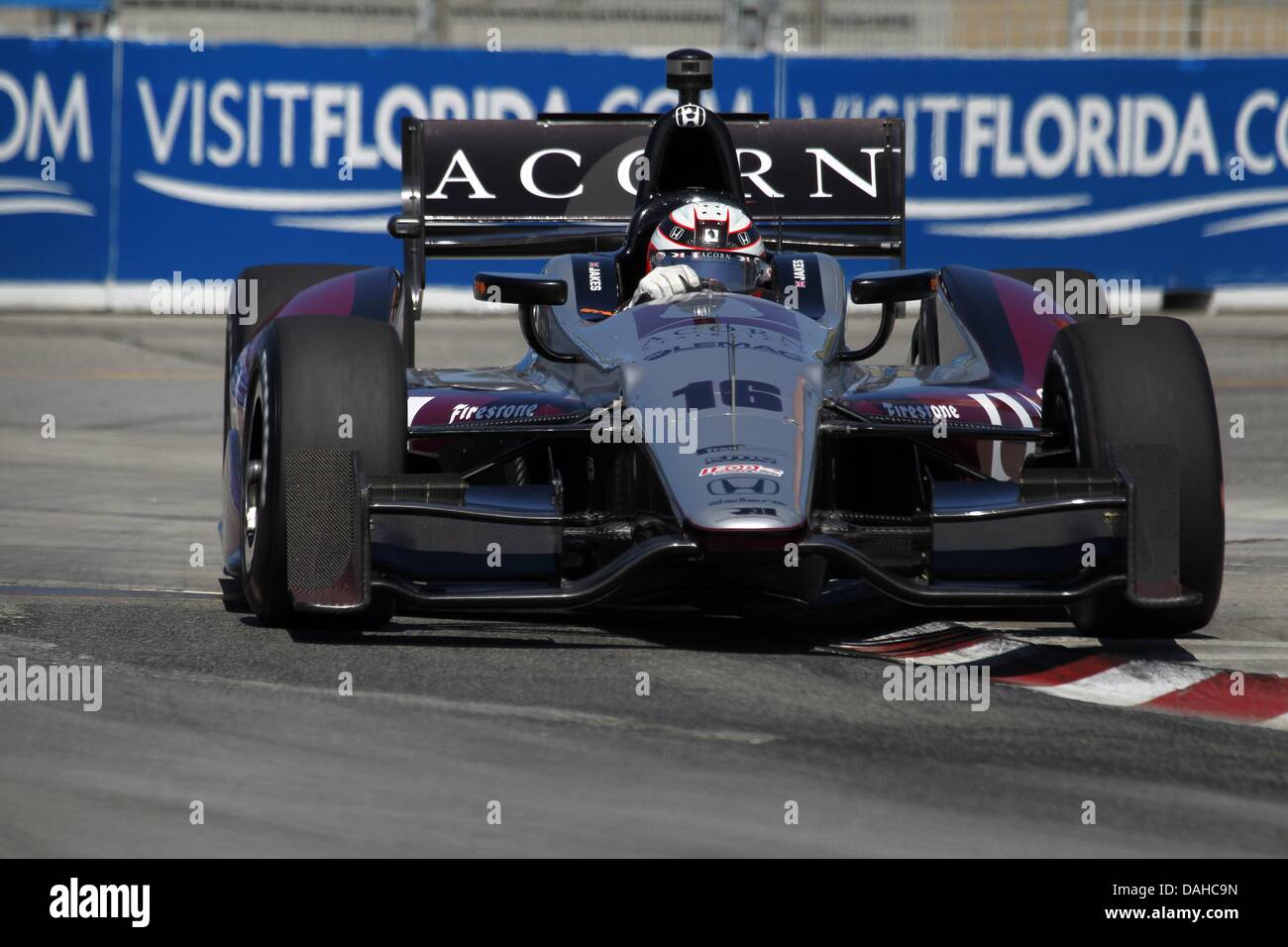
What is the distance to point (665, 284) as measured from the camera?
21.9ft

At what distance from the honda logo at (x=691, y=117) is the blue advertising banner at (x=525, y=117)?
7.55m

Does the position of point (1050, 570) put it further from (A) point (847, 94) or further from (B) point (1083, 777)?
(A) point (847, 94)

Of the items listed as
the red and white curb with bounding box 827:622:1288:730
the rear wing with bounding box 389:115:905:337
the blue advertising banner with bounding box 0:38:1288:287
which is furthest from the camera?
the blue advertising banner with bounding box 0:38:1288:287

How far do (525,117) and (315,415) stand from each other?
9685 millimetres

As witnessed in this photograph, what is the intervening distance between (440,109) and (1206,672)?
1036 centimetres

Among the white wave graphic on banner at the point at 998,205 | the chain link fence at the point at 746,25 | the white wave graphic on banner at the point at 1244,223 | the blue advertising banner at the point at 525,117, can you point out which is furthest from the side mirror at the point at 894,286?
the white wave graphic on banner at the point at 1244,223

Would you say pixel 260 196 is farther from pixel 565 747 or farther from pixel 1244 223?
pixel 565 747

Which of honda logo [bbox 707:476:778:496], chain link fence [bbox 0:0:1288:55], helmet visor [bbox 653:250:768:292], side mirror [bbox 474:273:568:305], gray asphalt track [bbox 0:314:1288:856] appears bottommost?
gray asphalt track [bbox 0:314:1288:856]

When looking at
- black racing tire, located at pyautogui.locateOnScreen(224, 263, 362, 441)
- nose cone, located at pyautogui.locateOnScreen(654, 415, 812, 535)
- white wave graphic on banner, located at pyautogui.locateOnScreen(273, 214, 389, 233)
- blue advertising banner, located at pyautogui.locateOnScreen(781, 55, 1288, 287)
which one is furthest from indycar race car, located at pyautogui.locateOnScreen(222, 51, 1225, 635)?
blue advertising banner, located at pyautogui.locateOnScreen(781, 55, 1288, 287)

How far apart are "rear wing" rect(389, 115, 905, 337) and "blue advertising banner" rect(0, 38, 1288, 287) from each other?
Result: 680 cm

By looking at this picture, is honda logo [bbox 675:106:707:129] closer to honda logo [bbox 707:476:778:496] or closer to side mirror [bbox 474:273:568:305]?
side mirror [bbox 474:273:568:305]

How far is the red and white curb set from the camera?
5207 millimetres

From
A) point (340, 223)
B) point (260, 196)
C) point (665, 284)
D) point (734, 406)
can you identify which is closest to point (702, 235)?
point (665, 284)

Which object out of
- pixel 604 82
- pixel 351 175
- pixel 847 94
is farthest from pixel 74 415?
pixel 847 94
